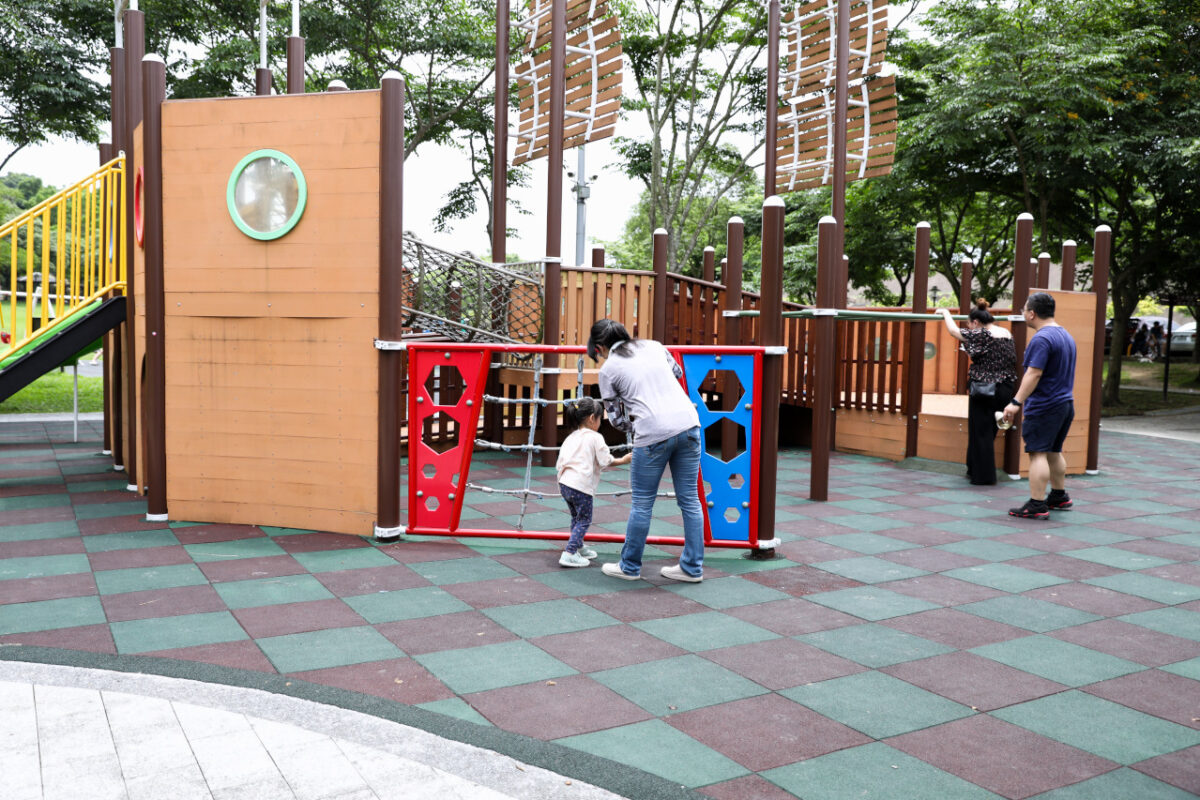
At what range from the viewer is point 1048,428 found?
758 centimetres

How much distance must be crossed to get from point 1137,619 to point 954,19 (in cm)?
1677

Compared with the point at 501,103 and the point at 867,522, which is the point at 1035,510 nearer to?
the point at 867,522

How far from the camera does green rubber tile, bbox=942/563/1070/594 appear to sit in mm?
5578

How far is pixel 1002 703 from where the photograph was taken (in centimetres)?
375

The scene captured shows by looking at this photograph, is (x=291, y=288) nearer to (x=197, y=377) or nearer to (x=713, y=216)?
(x=197, y=377)

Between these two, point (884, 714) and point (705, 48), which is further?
point (705, 48)

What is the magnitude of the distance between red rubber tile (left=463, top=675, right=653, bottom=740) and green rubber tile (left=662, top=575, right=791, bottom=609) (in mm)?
1407

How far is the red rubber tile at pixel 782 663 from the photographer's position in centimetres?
400

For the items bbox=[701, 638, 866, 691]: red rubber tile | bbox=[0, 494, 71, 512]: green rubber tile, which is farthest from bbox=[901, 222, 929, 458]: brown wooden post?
bbox=[0, 494, 71, 512]: green rubber tile

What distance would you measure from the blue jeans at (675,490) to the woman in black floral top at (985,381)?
4728mm

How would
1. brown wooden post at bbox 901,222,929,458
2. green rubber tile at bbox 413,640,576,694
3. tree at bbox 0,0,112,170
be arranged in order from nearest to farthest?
green rubber tile at bbox 413,640,576,694
brown wooden post at bbox 901,222,929,458
tree at bbox 0,0,112,170

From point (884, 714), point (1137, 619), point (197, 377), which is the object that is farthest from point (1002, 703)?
point (197, 377)

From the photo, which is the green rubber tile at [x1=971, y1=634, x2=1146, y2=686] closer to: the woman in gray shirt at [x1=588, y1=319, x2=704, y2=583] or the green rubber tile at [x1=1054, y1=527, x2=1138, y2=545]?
the woman in gray shirt at [x1=588, y1=319, x2=704, y2=583]

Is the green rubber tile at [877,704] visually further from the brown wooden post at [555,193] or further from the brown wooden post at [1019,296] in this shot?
the brown wooden post at [555,193]
